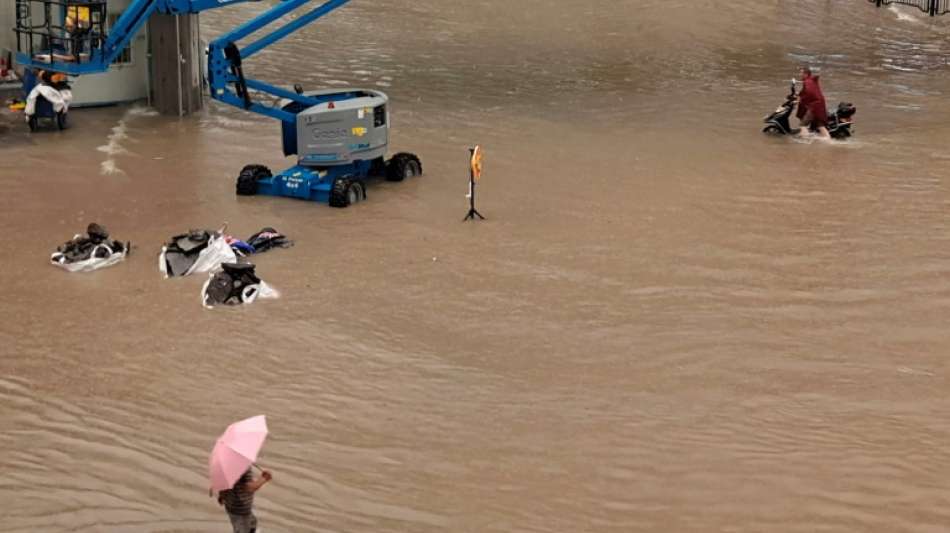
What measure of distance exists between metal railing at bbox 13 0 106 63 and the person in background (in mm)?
9944

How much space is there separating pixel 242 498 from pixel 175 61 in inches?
585

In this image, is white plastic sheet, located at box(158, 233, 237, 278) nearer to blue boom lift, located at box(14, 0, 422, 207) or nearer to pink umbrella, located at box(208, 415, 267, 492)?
blue boom lift, located at box(14, 0, 422, 207)

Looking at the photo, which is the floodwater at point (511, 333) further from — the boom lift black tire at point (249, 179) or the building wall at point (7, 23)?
the building wall at point (7, 23)

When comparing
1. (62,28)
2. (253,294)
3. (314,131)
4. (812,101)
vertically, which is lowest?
(253,294)

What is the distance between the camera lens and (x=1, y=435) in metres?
9.62

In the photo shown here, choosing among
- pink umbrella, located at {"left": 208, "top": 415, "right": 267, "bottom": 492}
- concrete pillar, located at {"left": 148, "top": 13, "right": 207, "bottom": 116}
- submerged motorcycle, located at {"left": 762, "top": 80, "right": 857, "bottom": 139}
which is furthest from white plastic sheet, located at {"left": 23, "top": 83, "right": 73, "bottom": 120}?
pink umbrella, located at {"left": 208, "top": 415, "right": 267, "bottom": 492}

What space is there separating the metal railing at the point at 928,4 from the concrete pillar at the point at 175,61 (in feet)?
60.6

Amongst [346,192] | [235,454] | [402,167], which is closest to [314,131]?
[346,192]

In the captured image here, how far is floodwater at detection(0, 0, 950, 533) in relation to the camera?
8742 mm

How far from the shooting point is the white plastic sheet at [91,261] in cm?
1338

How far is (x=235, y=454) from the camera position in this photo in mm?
7102

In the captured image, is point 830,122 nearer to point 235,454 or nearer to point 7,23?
point 7,23

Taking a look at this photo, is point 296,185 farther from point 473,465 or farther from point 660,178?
point 473,465

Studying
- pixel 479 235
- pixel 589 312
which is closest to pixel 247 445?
pixel 589 312
